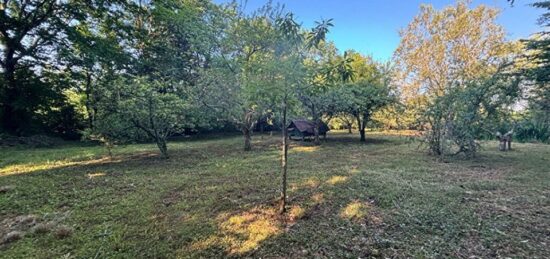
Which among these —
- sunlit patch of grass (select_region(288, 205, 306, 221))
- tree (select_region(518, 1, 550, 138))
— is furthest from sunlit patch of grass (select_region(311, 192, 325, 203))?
tree (select_region(518, 1, 550, 138))

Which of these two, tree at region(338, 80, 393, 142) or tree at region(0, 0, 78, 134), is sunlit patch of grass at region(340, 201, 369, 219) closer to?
tree at region(338, 80, 393, 142)

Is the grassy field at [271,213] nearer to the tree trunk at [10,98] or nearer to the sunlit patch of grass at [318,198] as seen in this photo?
the sunlit patch of grass at [318,198]

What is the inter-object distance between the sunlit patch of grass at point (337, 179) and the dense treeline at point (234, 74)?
5.92ft

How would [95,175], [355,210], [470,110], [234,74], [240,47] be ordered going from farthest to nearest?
[240,47] → [234,74] → [470,110] → [95,175] → [355,210]

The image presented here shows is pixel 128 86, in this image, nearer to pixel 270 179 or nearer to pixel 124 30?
pixel 270 179

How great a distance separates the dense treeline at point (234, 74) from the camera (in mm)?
6621

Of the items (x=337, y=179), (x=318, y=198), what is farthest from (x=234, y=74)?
(x=318, y=198)

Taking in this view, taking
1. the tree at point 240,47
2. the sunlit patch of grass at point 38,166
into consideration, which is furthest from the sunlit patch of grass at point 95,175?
the tree at point 240,47

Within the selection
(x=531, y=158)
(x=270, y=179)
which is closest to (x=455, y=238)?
(x=270, y=179)

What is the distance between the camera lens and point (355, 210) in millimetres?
3701

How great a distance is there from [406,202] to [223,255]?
3.09 metres

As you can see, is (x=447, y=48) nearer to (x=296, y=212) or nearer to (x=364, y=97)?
(x=364, y=97)

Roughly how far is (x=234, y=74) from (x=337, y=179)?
19.1 feet

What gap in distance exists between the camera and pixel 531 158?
27.5 ft
